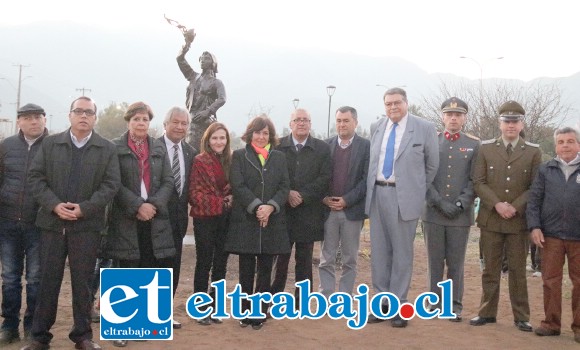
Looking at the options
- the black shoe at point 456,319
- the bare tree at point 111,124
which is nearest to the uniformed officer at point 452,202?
the black shoe at point 456,319

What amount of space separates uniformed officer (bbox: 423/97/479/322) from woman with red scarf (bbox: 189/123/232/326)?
2094 millimetres

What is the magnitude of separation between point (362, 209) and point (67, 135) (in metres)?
3.00

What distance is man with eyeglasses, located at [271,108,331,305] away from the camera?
5816mm

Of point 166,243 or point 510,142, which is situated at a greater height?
point 510,142

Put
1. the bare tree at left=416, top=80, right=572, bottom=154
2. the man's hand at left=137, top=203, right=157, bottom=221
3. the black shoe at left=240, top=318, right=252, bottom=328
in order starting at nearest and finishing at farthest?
1. the man's hand at left=137, top=203, right=157, bottom=221
2. the black shoe at left=240, top=318, right=252, bottom=328
3. the bare tree at left=416, top=80, right=572, bottom=154

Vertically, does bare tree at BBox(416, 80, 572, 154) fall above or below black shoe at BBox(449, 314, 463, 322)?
above

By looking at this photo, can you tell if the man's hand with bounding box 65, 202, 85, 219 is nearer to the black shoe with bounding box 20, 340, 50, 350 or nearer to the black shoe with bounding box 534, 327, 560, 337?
the black shoe with bounding box 20, 340, 50, 350

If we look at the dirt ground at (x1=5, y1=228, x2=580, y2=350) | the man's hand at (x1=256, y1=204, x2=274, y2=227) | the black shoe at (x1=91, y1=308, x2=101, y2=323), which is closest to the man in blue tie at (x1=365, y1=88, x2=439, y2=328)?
the dirt ground at (x1=5, y1=228, x2=580, y2=350)

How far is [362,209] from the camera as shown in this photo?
598 cm

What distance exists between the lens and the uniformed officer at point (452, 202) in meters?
5.75

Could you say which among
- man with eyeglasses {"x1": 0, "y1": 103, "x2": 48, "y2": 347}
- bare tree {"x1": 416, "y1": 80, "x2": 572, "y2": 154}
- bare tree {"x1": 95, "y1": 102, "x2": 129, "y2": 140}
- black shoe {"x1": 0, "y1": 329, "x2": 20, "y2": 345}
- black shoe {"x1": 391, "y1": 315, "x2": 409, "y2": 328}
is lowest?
black shoe {"x1": 0, "y1": 329, "x2": 20, "y2": 345}

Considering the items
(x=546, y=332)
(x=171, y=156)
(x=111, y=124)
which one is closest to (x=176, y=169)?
(x=171, y=156)

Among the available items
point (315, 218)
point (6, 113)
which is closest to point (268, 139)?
point (315, 218)

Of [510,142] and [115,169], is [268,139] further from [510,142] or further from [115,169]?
[510,142]
